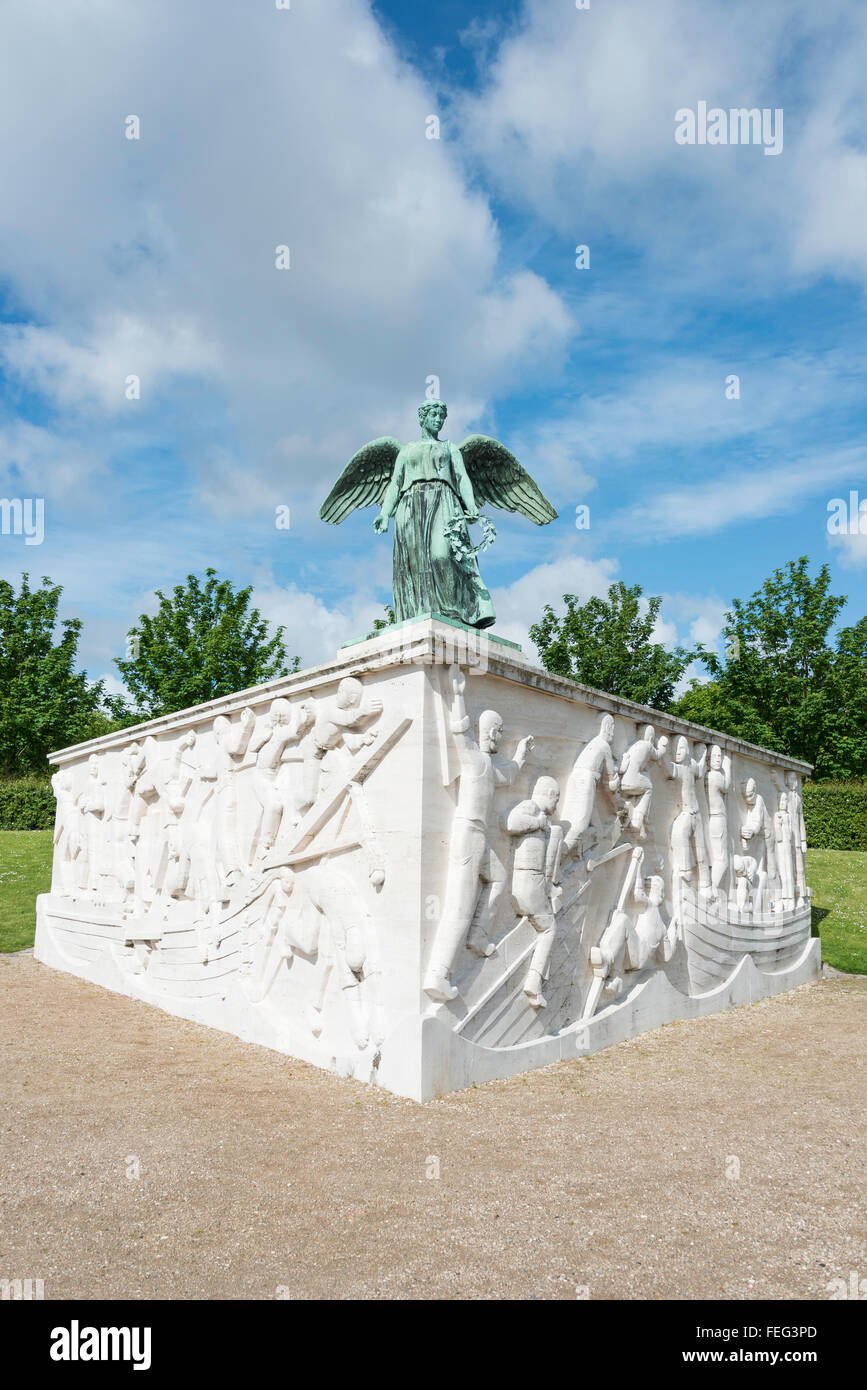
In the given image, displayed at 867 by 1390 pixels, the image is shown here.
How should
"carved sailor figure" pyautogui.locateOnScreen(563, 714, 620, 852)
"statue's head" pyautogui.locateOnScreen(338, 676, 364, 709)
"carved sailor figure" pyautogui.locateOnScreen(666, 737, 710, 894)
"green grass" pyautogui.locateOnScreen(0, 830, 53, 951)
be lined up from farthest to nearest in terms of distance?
"green grass" pyautogui.locateOnScreen(0, 830, 53, 951) → "carved sailor figure" pyautogui.locateOnScreen(666, 737, 710, 894) → "carved sailor figure" pyautogui.locateOnScreen(563, 714, 620, 852) → "statue's head" pyautogui.locateOnScreen(338, 676, 364, 709)

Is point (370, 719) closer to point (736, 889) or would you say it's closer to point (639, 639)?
point (736, 889)

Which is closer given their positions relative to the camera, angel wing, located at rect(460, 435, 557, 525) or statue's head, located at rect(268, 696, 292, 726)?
statue's head, located at rect(268, 696, 292, 726)

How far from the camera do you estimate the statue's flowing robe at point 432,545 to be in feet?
24.4

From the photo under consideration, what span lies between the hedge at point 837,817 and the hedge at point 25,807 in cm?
2105

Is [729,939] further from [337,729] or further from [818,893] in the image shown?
[818,893]

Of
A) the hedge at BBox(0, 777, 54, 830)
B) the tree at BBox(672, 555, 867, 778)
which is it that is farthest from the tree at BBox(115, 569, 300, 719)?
the tree at BBox(672, 555, 867, 778)

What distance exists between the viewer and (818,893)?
1630 cm

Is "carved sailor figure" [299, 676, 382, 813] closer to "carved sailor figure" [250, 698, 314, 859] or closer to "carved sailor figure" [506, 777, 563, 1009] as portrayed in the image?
"carved sailor figure" [250, 698, 314, 859]

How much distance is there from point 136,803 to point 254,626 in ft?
57.4

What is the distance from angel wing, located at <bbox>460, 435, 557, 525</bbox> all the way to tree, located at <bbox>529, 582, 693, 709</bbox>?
56.8ft

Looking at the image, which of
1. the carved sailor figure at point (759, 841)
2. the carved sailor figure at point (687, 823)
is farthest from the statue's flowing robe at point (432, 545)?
the carved sailor figure at point (759, 841)

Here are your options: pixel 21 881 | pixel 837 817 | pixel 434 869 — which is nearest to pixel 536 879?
pixel 434 869

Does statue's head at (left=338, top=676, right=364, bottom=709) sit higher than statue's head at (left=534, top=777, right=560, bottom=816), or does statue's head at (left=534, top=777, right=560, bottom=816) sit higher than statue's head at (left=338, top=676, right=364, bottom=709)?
statue's head at (left=338, top=676, right=364, bottom=709)

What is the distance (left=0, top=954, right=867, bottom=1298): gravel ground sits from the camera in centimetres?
352
